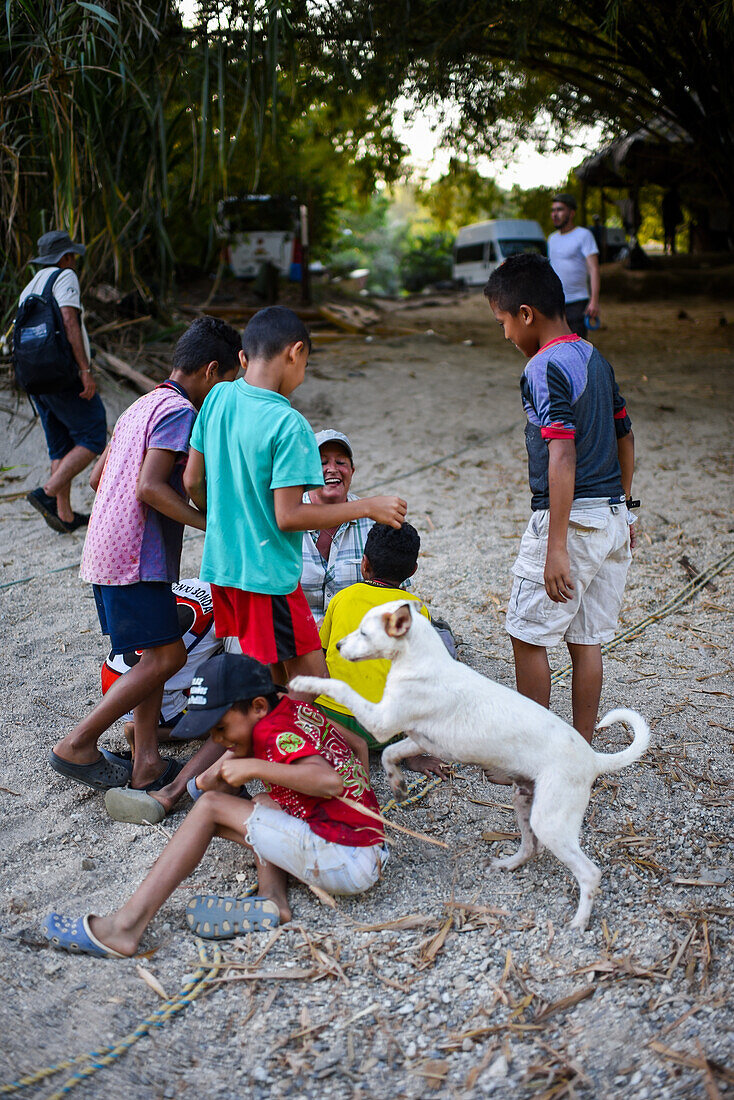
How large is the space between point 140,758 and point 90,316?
21.0ft

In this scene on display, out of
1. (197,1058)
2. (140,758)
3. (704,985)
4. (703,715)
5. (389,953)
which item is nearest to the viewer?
(197,1058)

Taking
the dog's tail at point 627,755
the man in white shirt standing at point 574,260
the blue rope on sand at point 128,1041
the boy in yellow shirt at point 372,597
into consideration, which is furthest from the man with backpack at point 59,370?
the dog's tail at point 627,755

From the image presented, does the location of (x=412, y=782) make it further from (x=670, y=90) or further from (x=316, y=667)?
(x=670, y=90)

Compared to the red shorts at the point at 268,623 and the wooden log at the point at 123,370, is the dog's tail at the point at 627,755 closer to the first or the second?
the red shorts at the point at 268,623

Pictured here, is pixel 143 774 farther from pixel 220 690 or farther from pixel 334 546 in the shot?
pixel 334 546

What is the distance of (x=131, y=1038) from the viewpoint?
6.68ft

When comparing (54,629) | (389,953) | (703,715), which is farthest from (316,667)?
(54,629)

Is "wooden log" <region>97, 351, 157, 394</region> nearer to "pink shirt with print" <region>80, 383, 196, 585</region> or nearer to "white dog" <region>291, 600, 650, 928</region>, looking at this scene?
"pink shirt with print" <region>80, 383, 196, 585</region>

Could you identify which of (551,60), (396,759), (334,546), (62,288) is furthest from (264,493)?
(551,60)

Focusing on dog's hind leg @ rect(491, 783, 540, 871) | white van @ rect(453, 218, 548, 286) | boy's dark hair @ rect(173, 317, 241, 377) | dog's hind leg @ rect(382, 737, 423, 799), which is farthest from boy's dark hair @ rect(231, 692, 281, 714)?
white van @ rect(453, 218, 548, 286)

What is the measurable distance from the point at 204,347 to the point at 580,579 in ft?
5.09

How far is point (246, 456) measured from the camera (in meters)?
2.60

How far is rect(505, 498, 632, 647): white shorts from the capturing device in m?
2.90

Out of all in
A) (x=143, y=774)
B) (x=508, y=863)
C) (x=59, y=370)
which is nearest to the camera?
(x=508, y=863)
